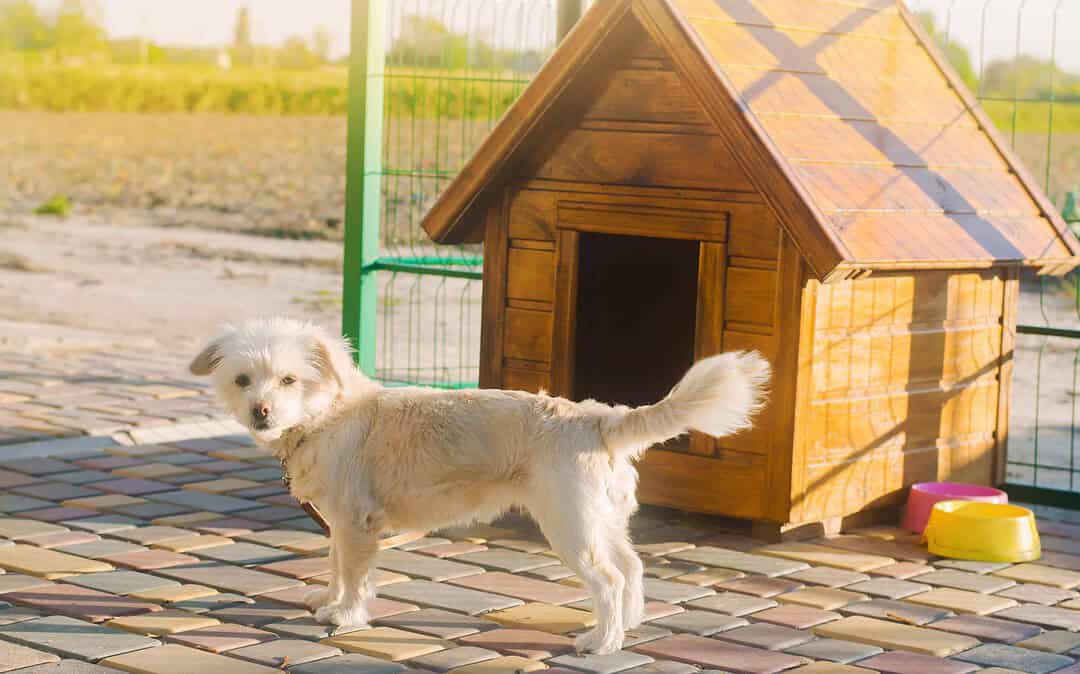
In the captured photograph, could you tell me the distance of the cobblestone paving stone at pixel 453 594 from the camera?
4633 mm

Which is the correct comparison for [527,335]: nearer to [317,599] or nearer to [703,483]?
[703,483]

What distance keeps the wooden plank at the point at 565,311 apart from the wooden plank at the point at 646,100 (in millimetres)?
587

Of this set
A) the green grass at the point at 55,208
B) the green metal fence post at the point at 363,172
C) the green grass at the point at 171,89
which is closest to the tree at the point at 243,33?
the green grass at the point at 171,89

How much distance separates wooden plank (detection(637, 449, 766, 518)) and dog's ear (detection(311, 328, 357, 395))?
1991 mm

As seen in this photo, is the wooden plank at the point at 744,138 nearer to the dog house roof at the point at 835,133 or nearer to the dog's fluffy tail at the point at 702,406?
the dog house roof at the point at 835,133

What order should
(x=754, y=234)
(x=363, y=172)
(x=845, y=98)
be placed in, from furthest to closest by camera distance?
(x=363, y=172) < (x=845, y=98) < (x=754, y=234)

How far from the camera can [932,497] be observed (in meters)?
6.53

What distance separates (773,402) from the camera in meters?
6.19

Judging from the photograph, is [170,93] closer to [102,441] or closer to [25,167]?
[25,167]

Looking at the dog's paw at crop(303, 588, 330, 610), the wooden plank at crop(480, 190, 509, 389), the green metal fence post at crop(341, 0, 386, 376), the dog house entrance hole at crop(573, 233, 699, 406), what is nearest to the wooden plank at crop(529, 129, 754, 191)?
the wooden plank at crop(480, 190, 509, 389)

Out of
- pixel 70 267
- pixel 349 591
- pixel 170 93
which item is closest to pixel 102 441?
pixel 349 591

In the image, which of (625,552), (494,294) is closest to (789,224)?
(494,294)

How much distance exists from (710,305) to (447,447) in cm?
185

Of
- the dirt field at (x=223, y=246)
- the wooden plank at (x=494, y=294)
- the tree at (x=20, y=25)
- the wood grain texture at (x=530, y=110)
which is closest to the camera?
the wood grain texture at (x=530, y=110)
